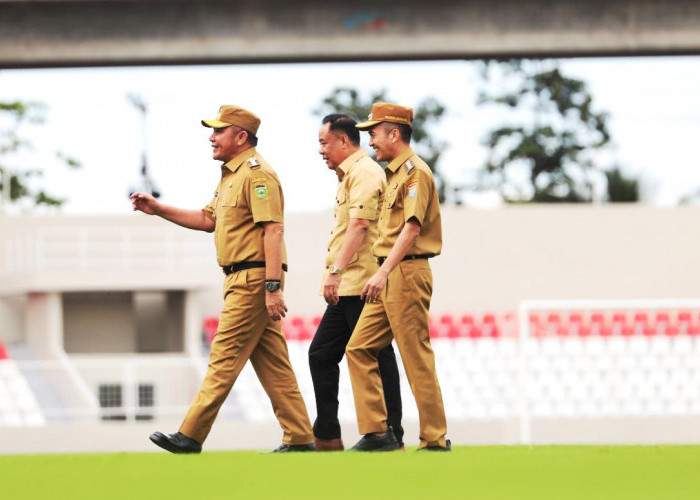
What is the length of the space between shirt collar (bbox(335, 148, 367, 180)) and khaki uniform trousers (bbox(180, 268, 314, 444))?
673 mm

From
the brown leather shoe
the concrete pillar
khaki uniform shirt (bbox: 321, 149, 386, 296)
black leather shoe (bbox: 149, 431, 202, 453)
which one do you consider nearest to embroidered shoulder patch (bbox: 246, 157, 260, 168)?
khaki uniform shirt (bbox: 321, 149, 386, 296)

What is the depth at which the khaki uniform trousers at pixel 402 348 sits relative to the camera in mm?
6059

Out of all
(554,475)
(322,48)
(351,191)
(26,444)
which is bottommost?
(26,444)

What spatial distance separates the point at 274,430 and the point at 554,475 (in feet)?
33.3

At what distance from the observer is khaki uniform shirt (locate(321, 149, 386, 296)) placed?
632 cm

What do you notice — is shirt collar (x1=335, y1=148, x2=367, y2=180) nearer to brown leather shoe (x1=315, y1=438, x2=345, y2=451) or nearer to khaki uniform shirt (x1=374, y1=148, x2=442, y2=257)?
khaki uniform shirt (x1=374, y1=148, x2=442, y2=257)

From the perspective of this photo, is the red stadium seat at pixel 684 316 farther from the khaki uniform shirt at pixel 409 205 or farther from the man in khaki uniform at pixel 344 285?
the khaki uniform shirt at pixel 409 205

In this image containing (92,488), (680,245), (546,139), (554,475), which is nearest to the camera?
(92,488)

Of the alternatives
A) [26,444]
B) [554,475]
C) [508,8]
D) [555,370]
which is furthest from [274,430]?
[554,475]

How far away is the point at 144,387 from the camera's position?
1956 centimetres

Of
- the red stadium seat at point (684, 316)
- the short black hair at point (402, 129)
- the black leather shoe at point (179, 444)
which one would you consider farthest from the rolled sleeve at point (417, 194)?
the red stadium seat at point (684, 316)

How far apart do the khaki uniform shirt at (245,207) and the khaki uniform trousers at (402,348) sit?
476mm

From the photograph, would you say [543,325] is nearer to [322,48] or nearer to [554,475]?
[322,48]

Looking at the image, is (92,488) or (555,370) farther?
(555,370)
